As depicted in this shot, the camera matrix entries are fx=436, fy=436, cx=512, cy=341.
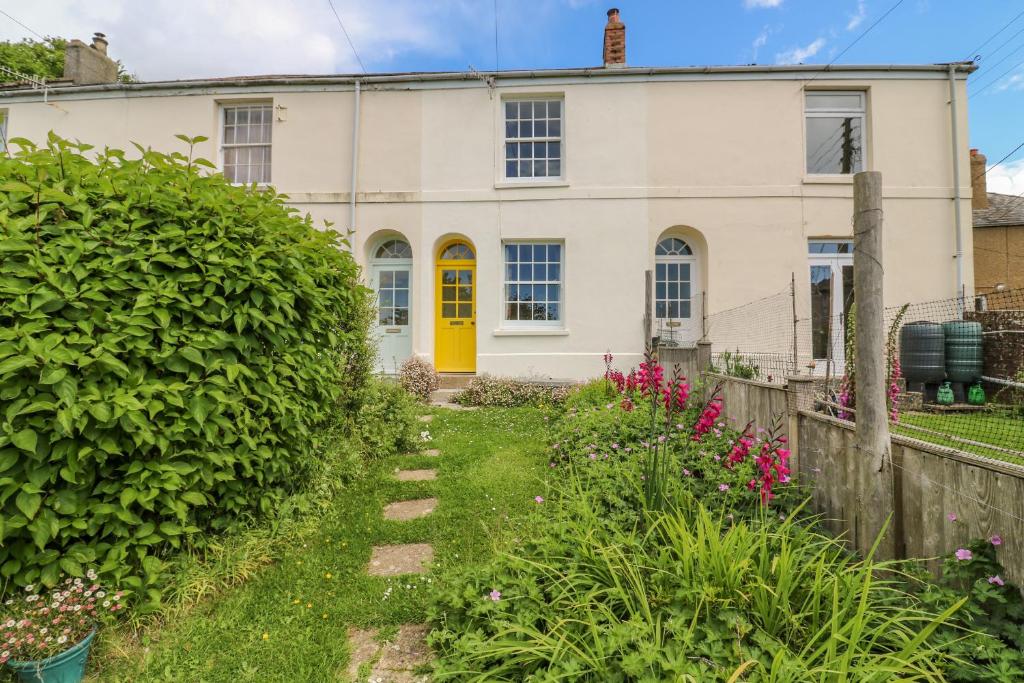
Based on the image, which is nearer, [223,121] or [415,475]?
[415,475]

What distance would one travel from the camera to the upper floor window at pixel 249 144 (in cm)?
955

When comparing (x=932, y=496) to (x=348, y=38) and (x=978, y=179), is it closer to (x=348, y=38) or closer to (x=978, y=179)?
(x=348, y=38)

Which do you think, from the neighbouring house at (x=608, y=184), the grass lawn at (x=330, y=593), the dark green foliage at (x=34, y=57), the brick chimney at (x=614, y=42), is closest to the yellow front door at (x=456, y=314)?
the neighbouring house at (x=608, y=184)

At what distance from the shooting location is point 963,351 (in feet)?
23.0

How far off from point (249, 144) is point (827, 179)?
1217cm

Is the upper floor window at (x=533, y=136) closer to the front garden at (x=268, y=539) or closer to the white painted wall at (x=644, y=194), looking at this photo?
the white painted wall at (x=644, y=194)

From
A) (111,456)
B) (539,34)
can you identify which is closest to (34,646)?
(111,456)

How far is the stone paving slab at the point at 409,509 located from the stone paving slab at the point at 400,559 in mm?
392

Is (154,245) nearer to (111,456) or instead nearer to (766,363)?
(111,456)

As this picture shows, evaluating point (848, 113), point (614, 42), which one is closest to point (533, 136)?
point (614, 42)

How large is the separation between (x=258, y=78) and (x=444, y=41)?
4.01 metres

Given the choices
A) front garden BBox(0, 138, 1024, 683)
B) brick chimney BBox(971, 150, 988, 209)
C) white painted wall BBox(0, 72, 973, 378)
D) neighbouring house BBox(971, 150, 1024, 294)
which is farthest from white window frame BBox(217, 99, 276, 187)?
neighbouring house BBox(971, 150, 1024, 294)

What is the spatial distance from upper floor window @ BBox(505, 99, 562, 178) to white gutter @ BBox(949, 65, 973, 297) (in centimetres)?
781

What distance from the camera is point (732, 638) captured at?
1.52m
